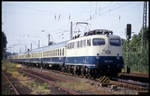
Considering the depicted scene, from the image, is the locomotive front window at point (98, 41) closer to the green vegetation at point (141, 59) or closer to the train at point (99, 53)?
the train at point (99, 53)

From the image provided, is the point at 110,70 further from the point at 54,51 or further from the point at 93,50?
the point at 54,51

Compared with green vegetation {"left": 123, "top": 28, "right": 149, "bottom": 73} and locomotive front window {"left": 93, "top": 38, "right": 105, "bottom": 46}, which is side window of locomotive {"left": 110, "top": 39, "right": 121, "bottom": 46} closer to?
locomotive front window {"left": 93, "top": 38, "right": 105, "bottom": 46}

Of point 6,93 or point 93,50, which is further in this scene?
point 93,50

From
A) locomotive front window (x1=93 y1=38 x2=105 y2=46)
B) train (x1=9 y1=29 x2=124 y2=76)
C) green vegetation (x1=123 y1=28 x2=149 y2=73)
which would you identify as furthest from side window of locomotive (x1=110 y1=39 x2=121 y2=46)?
green vegetation (x1=123 y1=28 x2=149 y2=73)

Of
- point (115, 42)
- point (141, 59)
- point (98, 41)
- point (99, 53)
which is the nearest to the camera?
point (99, 53)

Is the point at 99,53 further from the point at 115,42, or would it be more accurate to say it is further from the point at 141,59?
the point at 141,59

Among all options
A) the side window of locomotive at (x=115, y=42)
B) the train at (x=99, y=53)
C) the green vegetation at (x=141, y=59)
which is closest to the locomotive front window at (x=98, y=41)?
the train at (x=99, y=53)

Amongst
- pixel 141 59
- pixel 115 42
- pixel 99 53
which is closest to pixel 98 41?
pixel 99 53

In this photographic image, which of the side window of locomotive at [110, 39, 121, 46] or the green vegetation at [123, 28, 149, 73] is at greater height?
the side window of locomotive at [110, 39, 121, 46]

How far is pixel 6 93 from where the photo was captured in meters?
15.1

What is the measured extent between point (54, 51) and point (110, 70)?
17380 mm

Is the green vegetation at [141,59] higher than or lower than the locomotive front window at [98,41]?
lower

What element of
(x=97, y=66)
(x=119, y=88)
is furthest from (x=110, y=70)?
(x=119, y=88)

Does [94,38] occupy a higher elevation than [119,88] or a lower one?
higher
